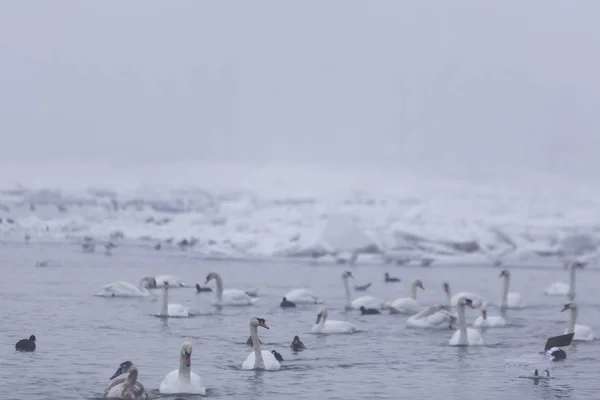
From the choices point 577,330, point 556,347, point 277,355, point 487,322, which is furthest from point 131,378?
point 487,322

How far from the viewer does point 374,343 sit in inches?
642

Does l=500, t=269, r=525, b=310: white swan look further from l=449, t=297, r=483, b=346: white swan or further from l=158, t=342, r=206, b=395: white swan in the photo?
l=158, t=342, r=206, b=395: white swan

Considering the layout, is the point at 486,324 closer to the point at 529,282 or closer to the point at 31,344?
the point at 31,344

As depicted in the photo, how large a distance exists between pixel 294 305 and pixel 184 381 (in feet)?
31.7

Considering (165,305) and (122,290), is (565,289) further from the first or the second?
(165,305)

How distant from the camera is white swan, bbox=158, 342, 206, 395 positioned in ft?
37.1

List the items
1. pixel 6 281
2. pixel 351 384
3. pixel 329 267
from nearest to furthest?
pixel 351 384 → pixel 6 281 → pixel 329 267

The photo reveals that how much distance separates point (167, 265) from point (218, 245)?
5.17 m

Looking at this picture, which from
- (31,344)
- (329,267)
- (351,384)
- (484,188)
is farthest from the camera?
(484,188)

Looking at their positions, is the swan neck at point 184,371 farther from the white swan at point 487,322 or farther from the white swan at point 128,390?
the white swan at point 487,322

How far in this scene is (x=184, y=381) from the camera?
11312 mm

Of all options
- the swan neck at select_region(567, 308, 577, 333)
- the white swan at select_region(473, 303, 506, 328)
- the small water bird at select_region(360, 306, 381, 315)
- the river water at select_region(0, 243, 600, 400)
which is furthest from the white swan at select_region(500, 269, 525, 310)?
the swan neck at select_region(567, 308, 577, 333)

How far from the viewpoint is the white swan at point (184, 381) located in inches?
445

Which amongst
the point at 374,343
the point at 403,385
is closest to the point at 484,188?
the point at 374,343
